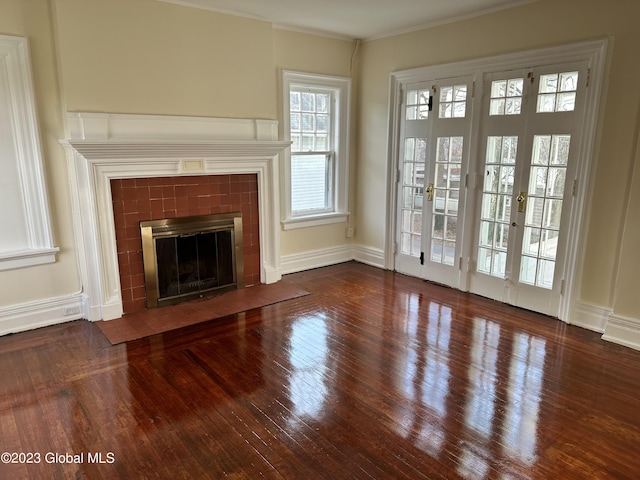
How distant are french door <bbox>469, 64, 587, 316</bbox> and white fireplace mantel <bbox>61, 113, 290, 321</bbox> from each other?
2.10 m

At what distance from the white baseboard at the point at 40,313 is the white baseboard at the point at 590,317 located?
4206mm

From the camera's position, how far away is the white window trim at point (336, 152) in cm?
479

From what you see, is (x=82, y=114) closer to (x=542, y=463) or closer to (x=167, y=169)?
(x=167, y=169)

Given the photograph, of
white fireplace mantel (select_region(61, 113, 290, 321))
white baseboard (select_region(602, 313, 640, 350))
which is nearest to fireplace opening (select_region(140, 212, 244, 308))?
white fireplace mantel (select_region(61, 113, 290, 321))

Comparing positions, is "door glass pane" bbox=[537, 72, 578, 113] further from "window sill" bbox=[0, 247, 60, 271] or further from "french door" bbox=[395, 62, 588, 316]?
"window sill" bbox=[0, 247, 60, 271]

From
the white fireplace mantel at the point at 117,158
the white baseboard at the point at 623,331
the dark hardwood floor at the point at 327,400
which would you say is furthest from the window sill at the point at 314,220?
the white baseboard at the point at 623,331

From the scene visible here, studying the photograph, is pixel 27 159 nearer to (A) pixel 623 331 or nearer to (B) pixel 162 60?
(B) pixel 162 60

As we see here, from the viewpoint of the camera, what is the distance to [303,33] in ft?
15.6

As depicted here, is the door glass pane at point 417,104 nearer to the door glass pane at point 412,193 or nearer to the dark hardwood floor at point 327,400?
the door glass pane at point 412,193

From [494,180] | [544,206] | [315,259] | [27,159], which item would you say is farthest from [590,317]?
[27,159]

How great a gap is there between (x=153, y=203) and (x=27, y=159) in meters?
0.98

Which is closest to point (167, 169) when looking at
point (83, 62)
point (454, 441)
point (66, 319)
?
point (83, 62)

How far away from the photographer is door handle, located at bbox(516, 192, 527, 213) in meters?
3.93

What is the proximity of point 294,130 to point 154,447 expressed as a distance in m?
3.60
